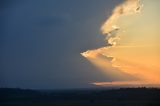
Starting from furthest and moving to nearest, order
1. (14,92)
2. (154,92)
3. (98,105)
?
(14,92) < (154,92) < (98,105)

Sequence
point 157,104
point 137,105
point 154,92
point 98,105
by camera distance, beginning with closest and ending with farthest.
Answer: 1. point 157,104
2. point 137,105
3. point 98,105
4. point 154,92

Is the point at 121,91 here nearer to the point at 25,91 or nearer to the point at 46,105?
the point at 25,91

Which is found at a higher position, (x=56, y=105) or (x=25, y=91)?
(x=25, y=91)

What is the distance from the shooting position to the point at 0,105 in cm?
2833

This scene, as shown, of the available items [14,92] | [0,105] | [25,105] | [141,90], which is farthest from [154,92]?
[14,92]

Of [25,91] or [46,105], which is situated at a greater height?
[25,91]

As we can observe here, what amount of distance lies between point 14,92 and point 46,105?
21.2 m

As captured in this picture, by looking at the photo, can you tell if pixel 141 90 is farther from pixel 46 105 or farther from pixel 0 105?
pixel 0 105

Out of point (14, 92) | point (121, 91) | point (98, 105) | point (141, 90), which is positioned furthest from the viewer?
point (14, 92)

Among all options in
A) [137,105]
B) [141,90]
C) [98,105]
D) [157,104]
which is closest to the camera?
[157,104]

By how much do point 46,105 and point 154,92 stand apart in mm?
11684

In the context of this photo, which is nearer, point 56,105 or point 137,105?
point 137,105

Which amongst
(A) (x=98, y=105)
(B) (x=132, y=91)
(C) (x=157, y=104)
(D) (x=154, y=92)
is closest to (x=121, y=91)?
(B) (x=132, y=91)

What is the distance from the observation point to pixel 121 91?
4934 centimetres
